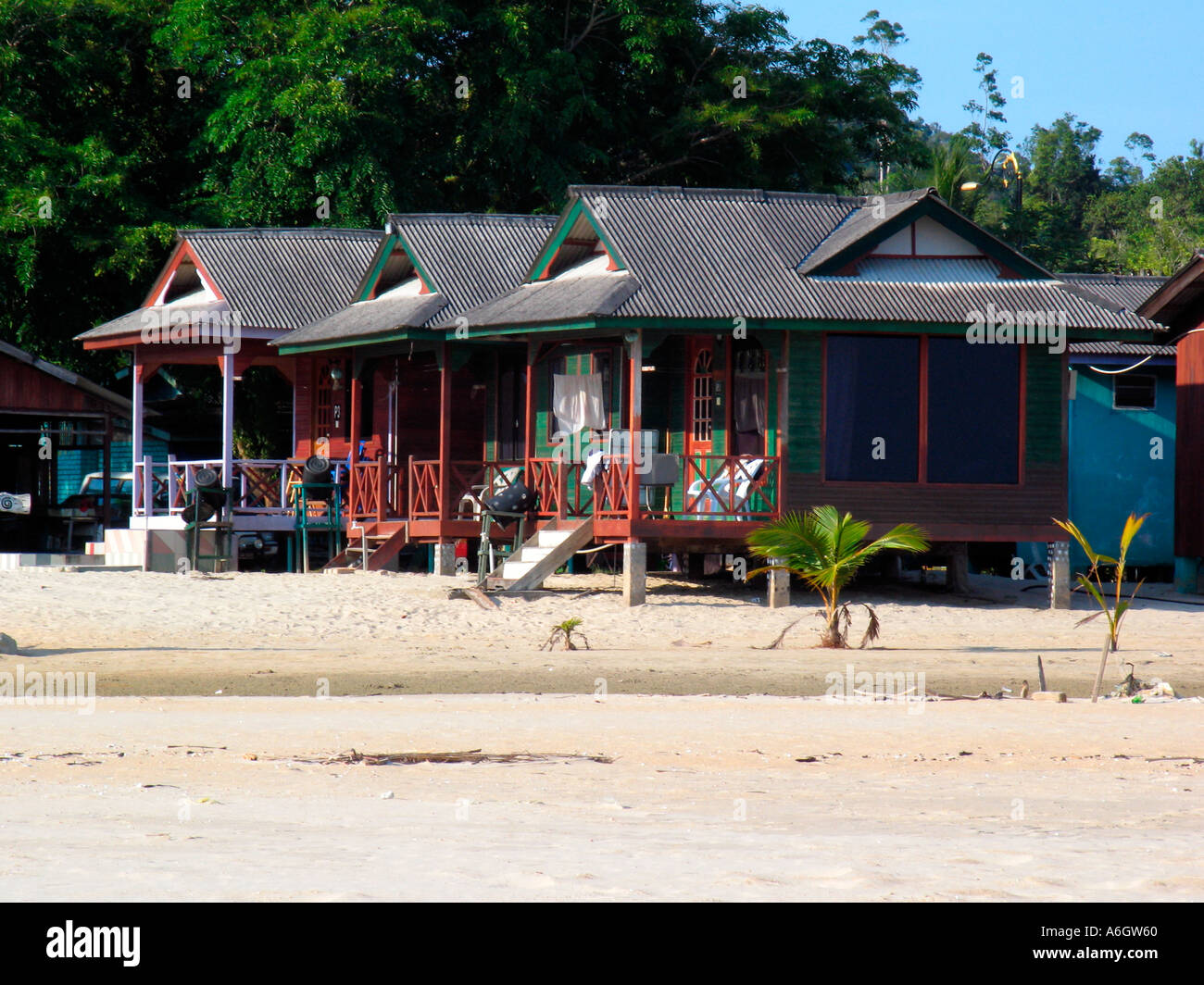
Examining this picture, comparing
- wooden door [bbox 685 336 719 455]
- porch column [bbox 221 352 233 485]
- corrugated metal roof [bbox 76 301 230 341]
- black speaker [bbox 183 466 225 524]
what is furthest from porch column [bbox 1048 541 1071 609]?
corrugated metal roof [bbox 76 301 230 341]

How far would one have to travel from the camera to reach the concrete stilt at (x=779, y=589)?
21141 mm

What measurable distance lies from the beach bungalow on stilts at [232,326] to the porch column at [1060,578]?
11410 mm

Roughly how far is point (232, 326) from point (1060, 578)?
1305 cm

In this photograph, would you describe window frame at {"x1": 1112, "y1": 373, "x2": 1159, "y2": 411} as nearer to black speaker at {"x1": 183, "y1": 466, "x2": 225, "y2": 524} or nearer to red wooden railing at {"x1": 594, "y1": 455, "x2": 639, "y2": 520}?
red wooden railing at {"x1": 594, "y1": 455, "x2": 639, "y2": 520}

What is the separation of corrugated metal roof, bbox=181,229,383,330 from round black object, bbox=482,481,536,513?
6360mm

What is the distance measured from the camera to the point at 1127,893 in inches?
255

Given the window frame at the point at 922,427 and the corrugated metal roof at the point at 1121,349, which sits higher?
the corrugated metal roof at the point at 1121,349

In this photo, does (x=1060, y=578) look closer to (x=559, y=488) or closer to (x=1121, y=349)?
(x=1121, y=349)

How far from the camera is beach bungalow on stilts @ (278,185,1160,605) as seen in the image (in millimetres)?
21219

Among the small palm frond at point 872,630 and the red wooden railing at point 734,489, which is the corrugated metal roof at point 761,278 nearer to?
the red wooden railing at point 734,489

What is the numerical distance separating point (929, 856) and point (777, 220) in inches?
674

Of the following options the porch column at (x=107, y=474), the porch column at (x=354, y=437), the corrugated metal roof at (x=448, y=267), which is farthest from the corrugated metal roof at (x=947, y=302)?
the porch column at (x=107, y=474)

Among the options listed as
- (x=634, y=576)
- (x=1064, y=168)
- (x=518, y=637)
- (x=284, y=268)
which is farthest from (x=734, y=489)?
(x=1064, y=168)

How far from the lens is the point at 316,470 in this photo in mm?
25766
